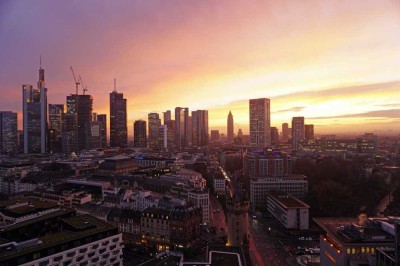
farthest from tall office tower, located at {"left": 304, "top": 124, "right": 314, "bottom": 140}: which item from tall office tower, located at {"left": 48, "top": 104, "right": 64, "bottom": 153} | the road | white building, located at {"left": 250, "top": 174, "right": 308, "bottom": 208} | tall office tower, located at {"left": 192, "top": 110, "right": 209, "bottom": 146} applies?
the road

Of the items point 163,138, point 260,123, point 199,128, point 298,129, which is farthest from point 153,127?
point 298,129

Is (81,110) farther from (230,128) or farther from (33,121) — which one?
(230,128)

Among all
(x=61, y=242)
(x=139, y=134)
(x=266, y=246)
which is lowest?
(x=266, y=246)

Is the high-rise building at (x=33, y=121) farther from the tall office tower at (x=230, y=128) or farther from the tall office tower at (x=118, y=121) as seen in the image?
the tall office tower at (x=230, y=128)

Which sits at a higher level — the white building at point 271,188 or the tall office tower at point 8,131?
the tall office tower at point 8,131

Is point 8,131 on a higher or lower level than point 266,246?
higher

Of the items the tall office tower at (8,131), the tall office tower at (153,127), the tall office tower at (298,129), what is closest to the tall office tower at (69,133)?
the tall office tower at (8,131)

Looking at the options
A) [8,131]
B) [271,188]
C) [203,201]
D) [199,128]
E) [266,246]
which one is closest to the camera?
[266,246]
